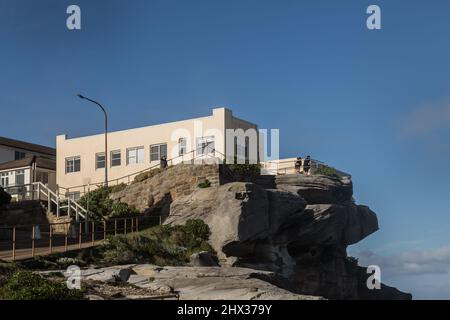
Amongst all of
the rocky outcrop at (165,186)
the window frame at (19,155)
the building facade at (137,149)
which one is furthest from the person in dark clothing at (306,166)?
the window frame at (19,155)

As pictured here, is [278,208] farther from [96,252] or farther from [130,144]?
[130,144]

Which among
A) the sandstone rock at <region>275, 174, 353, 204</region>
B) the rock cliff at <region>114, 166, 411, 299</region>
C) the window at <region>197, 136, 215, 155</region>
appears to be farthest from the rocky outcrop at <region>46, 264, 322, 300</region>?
the window at <region>197, 136, 215, 155</region>

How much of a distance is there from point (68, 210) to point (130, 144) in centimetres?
1465

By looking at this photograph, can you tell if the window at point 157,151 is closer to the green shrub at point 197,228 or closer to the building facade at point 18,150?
the green shrub at point 197,228

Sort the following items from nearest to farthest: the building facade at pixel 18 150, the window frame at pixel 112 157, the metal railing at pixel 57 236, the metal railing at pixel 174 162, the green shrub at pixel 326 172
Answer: the metal railing at pixel 57 236, the metal railing at pixel 174 162, the green shrub at pixel 326 172, the window frame at pixel 112 157, the building facade at pixel 18 150

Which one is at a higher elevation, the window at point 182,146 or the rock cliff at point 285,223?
the window at point 182,146

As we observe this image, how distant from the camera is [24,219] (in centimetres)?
4422

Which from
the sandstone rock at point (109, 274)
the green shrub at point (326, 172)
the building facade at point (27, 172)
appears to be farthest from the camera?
the building facade at point (27, 172)

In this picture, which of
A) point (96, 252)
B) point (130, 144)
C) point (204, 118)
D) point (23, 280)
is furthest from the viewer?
point (130, 144)

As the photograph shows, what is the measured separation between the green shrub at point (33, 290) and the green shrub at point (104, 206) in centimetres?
2116

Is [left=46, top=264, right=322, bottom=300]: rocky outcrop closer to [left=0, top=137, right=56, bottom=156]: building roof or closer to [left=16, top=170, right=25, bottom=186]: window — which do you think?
[left=16, top=170, right=25, bottom=186]: window

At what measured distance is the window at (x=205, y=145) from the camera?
1981 inches

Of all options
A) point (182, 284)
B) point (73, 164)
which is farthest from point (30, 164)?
point (182, 284)
